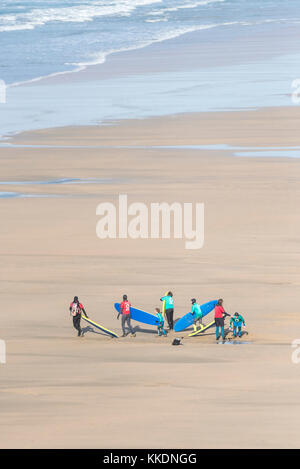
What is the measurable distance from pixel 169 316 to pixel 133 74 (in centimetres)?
3433

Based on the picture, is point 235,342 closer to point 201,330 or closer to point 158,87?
point 201,330

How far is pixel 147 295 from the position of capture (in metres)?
19.5

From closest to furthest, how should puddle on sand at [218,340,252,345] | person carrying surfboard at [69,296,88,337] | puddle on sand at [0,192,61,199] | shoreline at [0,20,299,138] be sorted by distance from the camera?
puddle on sand at [218,340,252,345] → person carrying surfboard at [69,296,88,337] → puddle on sand at [0,192,61,199] → shoreline at [0,20,299,138]

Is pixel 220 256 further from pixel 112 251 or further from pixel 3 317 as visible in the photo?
pixel 3 317

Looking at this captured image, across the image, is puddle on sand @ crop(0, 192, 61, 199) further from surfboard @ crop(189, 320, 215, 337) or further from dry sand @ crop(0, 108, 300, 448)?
surfboard @ crop(189, 320, 215, 337)

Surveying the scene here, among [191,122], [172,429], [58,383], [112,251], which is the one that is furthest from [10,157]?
[172,429]

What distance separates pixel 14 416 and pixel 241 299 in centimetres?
677

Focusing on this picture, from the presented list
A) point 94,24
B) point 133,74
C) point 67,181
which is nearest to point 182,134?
point 67,181

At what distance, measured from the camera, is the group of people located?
17078 mm

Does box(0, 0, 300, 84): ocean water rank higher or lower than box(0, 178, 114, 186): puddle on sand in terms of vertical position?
higher

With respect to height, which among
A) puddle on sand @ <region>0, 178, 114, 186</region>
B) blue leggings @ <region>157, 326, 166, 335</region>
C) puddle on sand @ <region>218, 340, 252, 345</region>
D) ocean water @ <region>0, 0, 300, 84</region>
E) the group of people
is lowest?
puddle on sand @ <region>218, 340, 252, 345</region>

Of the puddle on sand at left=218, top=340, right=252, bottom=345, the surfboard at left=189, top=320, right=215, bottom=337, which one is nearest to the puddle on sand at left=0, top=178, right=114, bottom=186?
the surfboard at left=189, top=320, right=215, bottom=337

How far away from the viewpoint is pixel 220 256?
22.0 metres

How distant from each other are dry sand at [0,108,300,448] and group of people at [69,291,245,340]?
0.29 metres
